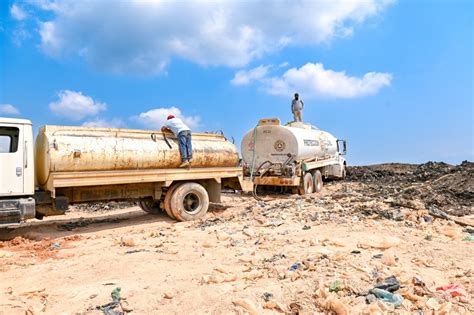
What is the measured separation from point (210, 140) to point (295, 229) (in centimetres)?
414

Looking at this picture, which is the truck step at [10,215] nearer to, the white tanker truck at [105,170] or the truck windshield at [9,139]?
the white tanker truck at [105,170]

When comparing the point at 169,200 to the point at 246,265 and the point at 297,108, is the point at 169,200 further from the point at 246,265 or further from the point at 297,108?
the point at 297,108

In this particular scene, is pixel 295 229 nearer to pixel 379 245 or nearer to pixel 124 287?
pixel 379 245

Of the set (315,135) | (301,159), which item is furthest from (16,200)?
(315,135)

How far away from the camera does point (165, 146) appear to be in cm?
966

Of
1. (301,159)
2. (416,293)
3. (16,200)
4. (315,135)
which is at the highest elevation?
(315,135)

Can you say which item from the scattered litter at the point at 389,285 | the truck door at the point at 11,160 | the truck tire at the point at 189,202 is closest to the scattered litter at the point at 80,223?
the truck tire at the point at 189,202

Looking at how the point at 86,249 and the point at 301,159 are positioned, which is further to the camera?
the point at 301,159

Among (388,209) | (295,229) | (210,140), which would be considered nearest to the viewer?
(295,229)

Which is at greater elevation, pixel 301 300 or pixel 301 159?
pixel 301 159

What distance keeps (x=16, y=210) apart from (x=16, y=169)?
2.66 feet

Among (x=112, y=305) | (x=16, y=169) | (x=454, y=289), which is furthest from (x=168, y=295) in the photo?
(x=16, y=169)

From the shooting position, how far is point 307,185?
15242 mm

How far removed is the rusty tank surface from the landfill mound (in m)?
6.06
